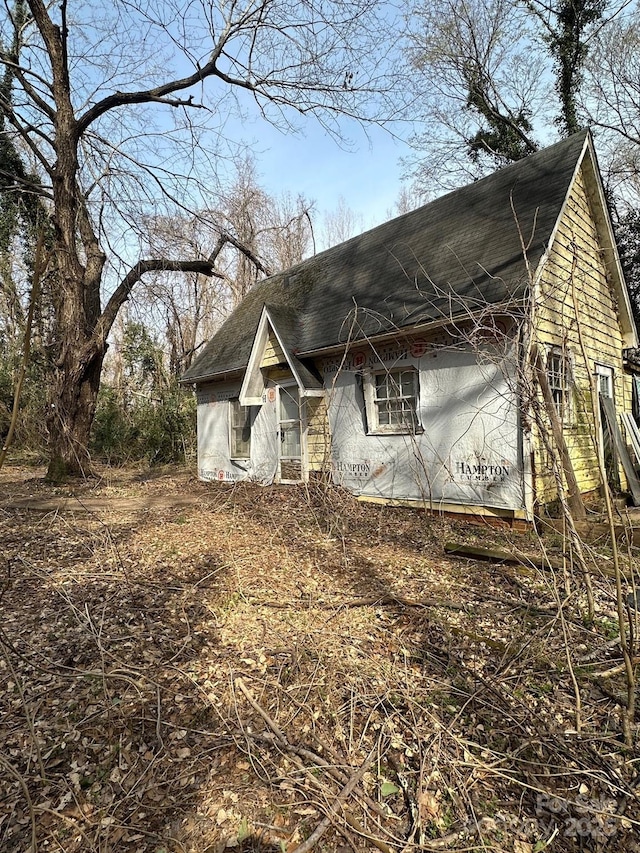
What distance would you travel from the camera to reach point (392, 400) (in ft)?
28.4

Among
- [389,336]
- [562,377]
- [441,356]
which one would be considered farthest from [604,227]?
[562,377]

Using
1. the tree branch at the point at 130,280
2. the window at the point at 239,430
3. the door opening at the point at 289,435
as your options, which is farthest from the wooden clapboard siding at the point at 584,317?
the tree branch at the point at 130,280

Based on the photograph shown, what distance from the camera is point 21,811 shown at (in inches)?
86.7

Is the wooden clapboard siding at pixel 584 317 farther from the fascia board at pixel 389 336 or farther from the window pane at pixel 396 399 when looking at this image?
the window pane at pixel 396 399

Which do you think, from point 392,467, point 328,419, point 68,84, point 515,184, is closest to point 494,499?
point 392,467

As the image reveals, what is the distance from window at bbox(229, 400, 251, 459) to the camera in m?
11.9

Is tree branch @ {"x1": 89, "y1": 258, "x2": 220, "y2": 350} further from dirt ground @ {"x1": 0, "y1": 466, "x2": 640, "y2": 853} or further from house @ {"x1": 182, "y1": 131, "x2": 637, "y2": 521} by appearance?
dirt ground @ {"x1": 0, "y1": 466, "x2": 640, "y2": 853}

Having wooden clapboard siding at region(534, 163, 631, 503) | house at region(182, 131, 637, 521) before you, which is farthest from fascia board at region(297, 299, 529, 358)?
wooden clapboard siding at region(534, 163, 631, 503)

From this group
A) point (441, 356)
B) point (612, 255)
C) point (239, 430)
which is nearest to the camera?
point (441, 356)

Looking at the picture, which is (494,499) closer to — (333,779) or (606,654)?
(606,654)

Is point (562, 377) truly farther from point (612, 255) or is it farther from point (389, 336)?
point (612, 255)

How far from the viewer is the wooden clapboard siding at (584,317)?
7.69 m

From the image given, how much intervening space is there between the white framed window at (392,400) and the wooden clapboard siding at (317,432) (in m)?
1.18

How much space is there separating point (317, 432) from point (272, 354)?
6.84 feet
